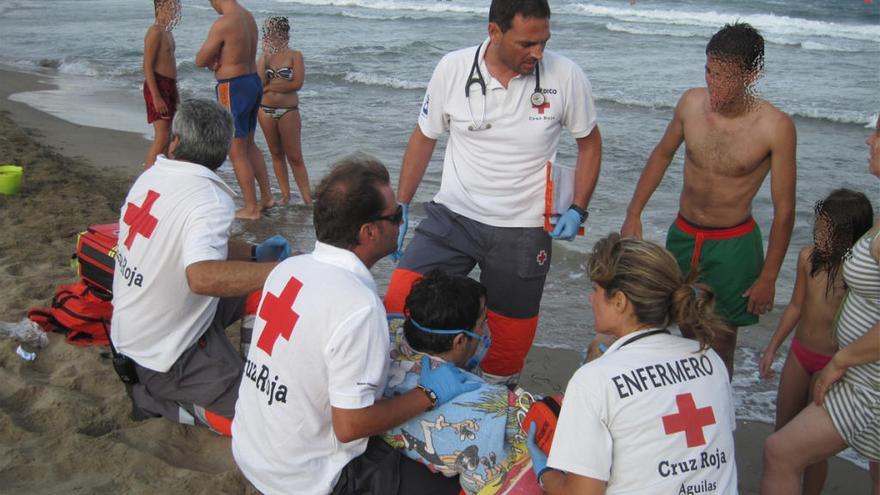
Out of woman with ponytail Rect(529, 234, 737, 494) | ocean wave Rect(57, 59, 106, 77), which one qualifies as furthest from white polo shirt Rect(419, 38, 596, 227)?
ocean wave Rect(57, 59, 106, 77)

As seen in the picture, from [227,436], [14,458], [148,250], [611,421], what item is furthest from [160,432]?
[611,421]

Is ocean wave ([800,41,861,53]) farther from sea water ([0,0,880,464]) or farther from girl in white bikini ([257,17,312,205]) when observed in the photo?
girl in white bikini ([257,17,312,205])

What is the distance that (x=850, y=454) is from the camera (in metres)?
4.06

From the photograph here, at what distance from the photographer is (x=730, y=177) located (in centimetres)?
373

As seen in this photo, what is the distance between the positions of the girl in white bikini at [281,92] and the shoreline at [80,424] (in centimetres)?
168

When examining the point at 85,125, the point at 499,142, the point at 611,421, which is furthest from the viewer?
the point at 85,125

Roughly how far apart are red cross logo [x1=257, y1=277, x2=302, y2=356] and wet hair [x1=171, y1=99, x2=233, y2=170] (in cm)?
101

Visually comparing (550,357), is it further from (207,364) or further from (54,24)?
(54,24)

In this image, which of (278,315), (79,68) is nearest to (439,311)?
(278,315)

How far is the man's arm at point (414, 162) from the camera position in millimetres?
4012

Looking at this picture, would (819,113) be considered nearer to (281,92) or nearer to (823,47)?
(823,47)

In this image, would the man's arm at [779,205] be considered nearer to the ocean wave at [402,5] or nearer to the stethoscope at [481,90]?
the stethoscope at [481,90]

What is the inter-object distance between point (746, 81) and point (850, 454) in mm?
1871

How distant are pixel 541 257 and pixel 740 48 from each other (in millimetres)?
1213
